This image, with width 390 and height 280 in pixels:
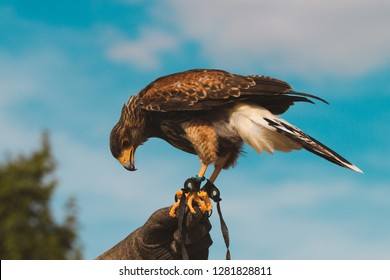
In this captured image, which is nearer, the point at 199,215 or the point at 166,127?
the point at 199,215

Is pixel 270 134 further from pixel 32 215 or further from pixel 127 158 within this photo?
pixel 32 215

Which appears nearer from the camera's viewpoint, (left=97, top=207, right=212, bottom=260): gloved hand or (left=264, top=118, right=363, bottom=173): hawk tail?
(left=97, top=207, right=212, bottom=260): gloved hand

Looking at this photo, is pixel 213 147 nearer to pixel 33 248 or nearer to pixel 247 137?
pixel 247 137

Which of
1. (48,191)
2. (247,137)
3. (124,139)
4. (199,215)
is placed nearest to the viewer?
(199,215)

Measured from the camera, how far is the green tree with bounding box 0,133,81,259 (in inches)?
659

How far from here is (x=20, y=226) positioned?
17.3 metres

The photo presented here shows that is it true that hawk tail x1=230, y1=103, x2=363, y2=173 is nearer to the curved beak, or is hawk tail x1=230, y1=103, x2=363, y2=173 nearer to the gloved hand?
the gloved hand

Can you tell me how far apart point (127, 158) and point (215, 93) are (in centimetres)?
91

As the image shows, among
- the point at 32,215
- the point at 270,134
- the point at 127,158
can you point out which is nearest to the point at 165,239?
the point at 127,158

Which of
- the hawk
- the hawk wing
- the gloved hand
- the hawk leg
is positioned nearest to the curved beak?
the hawk

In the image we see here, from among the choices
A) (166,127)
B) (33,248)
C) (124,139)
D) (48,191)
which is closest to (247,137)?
(166,127)

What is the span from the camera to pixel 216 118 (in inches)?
209

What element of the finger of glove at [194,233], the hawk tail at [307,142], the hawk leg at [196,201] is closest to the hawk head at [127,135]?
the hawk leg at [196,201]

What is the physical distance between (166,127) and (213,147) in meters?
0.47
